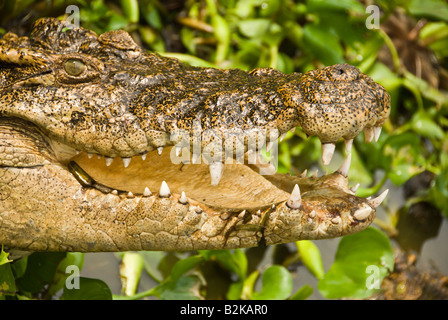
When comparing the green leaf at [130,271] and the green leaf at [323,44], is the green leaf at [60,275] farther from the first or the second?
the green leaf at [323,44]

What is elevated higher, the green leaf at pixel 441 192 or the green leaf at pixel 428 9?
the green leaf at pixel 428 9

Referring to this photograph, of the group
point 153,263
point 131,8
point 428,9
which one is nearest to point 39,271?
point 153,263

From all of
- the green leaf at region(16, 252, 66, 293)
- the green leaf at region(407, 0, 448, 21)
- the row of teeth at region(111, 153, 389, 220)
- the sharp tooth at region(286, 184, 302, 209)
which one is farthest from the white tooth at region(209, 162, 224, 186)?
the green leaf at region(407, 0, 448, 21)

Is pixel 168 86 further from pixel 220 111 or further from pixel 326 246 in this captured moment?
pixel 326 246

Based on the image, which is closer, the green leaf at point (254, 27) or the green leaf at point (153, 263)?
the green leaf at point (153, 263)

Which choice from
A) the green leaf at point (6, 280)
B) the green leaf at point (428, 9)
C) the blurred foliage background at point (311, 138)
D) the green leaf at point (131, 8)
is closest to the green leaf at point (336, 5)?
the blurred foliage background at point (311, 138)

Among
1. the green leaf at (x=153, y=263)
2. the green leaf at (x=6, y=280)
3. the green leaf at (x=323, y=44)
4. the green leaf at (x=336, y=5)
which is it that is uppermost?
the green leaf at (x=336, y=5)
